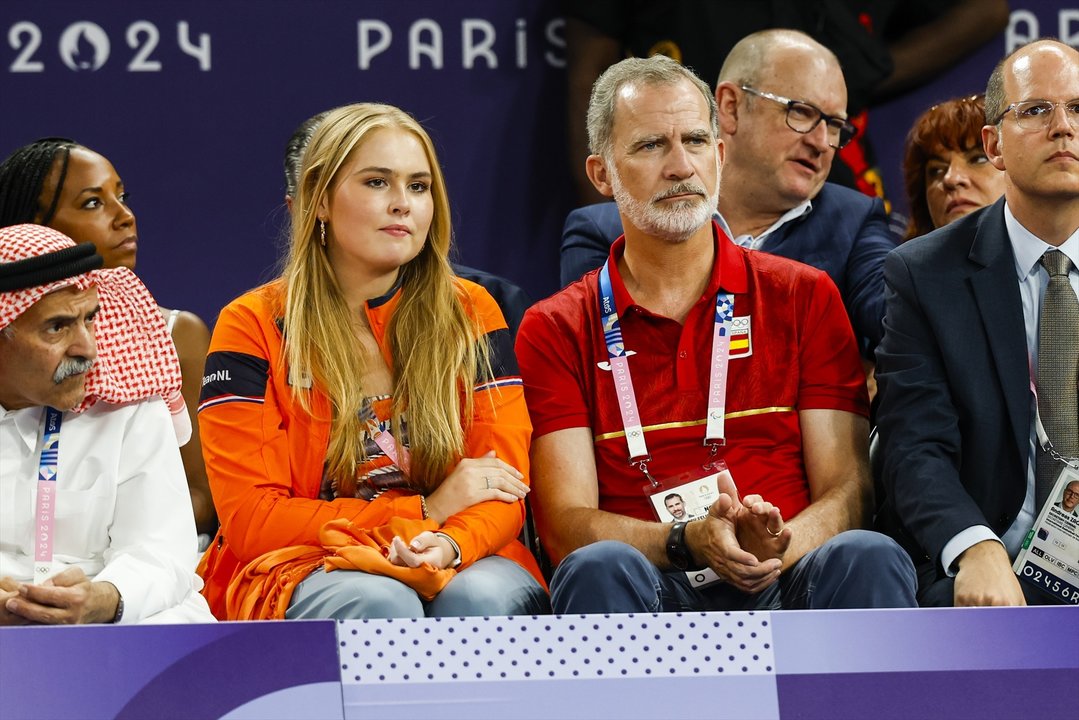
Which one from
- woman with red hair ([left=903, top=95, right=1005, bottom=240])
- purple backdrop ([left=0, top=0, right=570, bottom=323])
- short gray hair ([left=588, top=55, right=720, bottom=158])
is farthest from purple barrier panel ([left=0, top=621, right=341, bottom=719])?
purple backdrop ([left=0, top=0, right=570, bottom=323])

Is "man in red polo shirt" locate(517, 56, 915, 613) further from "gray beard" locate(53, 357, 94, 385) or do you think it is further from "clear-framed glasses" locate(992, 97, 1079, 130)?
"gray beard" locate(53, 357, 94, 385)

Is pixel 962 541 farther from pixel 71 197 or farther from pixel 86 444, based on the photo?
pixel 71 197

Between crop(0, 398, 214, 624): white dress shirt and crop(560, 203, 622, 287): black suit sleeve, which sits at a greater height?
crop(560, 203, 622, 287): black suit sleeve

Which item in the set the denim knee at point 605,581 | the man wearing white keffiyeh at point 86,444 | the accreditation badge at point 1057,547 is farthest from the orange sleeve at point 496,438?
the accreditation badge at point 1057,547

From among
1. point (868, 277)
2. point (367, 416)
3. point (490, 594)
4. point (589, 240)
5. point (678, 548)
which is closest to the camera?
point (490, 594)

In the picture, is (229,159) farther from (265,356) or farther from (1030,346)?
(1030,346)

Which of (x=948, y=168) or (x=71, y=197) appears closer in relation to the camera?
(x=71, y=197)

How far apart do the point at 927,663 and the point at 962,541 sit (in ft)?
1.86

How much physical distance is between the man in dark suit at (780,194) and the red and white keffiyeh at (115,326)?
1142 mm

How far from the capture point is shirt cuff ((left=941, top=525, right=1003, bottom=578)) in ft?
8.20

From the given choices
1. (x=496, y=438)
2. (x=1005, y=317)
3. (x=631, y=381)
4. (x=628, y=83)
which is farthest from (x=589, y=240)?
(x=1005, y=317)

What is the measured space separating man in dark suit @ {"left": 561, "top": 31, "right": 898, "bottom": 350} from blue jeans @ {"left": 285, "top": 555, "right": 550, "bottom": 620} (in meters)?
1.02

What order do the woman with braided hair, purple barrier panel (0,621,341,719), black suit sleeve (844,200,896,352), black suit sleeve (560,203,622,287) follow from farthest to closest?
black suit sleeve (560,203,622,287) → the woman with braided hair → black suit sleeve (844,200,896,352) → purple barrier panel (0,621,341,719)

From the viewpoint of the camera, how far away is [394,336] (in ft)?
9.11
